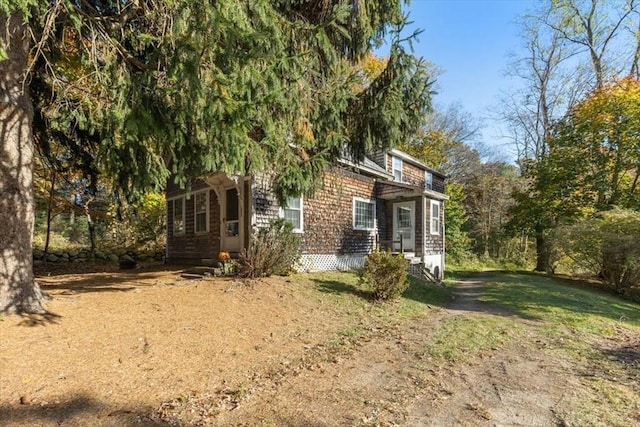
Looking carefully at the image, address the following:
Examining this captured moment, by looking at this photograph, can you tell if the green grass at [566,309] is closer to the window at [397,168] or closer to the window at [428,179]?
the window at [397,168]

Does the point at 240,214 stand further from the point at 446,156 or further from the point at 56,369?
the point at 446,156

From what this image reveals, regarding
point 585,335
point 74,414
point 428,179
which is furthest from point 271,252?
point 428,179

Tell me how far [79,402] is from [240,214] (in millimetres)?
7595

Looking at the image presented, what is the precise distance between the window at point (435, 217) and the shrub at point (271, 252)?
9185 mm

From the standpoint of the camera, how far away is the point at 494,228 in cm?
3034

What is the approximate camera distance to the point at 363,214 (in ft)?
50.6

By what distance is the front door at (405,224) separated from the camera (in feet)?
54.5

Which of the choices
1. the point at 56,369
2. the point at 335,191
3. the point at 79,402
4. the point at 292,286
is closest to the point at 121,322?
the point at 56,369

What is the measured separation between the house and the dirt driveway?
3672 millimetres

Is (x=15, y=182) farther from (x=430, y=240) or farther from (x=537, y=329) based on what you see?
(x=430, y=240)

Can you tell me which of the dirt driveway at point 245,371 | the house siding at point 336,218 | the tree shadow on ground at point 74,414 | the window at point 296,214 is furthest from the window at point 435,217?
the tree shadow on ground at point 74,414

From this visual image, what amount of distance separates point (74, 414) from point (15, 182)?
376 cm

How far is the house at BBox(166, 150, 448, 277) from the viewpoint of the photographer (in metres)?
11.2

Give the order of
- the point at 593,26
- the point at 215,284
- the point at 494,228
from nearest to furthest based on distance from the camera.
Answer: the point at 215,284 < the point at 593,26 < the point at 494,228
